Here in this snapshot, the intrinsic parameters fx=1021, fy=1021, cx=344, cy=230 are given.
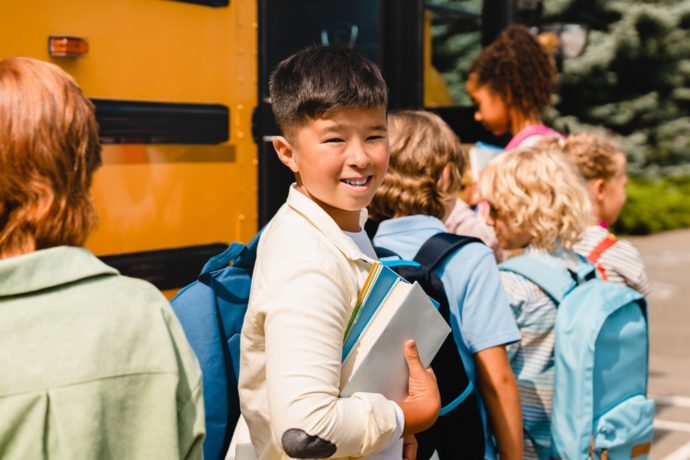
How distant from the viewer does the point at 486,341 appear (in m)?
2.12

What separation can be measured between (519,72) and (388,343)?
96.6 inches

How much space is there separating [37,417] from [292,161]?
2.06 feet

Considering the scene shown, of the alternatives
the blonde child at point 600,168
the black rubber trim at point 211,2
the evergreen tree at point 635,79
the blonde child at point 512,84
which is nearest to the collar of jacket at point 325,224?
the black rubber trim at point 211,2

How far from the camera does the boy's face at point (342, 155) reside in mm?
1639

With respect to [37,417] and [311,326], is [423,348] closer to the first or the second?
[311,326]

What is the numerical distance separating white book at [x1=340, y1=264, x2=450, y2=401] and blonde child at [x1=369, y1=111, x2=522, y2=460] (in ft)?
1.73

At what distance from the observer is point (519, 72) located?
12.5 feet

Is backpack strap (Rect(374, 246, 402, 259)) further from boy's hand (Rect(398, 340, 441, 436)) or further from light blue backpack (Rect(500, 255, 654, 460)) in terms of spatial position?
light blue backpack (Rect(500, 255, 654, 460))

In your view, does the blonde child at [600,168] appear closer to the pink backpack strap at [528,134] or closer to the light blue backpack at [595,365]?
the pink backpack strap at [528,134]

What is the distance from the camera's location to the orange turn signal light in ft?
7.64

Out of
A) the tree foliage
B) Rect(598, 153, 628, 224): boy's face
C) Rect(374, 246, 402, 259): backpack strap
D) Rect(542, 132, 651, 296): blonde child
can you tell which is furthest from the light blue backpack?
the tree foliage

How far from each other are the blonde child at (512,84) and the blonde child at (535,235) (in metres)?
1.12

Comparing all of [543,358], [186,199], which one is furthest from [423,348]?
[186,199]

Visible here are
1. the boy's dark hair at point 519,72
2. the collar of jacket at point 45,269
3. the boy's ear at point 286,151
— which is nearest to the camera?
the collar of jacket at point 45,269
